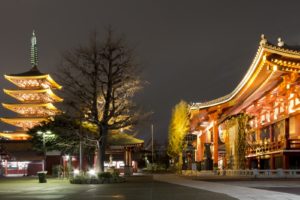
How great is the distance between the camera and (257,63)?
3997cm

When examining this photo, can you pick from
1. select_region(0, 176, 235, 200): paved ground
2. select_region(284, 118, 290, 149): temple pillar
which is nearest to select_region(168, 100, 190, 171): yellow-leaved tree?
select_region(284, 118, 290, 149): temple pillar

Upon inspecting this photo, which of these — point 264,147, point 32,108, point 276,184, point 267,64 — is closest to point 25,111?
point 32,108

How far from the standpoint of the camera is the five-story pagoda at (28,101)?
8900 cm

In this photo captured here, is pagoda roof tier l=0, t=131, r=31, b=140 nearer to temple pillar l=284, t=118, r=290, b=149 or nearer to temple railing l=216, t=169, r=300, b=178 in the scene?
temple railing l=216, t=169, r=300, b=178

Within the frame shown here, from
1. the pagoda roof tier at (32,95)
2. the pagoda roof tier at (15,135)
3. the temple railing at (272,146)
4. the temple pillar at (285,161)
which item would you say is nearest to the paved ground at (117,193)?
the temple pillar at (285,161)

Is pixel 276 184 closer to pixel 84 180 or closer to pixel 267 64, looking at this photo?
pixel 267 64

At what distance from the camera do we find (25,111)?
90125 millimetres

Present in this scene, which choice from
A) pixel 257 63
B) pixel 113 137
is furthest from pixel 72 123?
pixel 113 137

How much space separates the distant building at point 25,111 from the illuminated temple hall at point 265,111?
32.3 m

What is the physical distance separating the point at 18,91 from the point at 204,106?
41032 millimetres

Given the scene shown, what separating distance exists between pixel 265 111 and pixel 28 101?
45.9 m

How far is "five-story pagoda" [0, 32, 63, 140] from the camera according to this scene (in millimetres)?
89000

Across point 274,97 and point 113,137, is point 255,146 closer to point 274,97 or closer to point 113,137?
point 274,97

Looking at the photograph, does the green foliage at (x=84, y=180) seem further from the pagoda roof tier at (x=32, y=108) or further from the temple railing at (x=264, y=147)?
the pagoda roof tier at (x=32, y=108)
